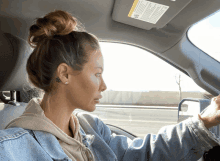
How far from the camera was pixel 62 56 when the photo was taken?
904 mm

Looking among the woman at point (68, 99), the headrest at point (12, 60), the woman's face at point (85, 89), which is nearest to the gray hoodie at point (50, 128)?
the woman at point (68, 99)

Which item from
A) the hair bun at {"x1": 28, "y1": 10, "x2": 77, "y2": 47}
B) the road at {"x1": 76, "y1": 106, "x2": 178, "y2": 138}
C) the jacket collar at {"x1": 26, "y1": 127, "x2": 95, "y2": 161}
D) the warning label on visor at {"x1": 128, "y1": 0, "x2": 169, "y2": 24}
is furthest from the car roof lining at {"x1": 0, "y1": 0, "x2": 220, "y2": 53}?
the road at {"x1": 76, "y1": 106, "x2": 178, "y2": 138}

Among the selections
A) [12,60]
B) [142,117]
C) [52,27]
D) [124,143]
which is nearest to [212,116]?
[124,143]

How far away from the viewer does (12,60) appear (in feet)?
4.39

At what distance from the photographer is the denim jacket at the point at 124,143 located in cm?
73

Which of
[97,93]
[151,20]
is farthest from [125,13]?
[97,93]

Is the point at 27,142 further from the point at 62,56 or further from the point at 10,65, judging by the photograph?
the point at 10,65

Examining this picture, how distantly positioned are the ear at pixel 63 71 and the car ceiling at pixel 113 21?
533 millimetres

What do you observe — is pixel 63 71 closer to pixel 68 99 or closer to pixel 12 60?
pixel 68 99

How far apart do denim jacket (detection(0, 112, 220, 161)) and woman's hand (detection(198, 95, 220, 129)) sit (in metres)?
0.03

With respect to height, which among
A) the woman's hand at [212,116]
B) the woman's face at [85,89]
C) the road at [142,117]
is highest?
the woman's face at [85,89]

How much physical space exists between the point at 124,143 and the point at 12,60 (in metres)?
0.85

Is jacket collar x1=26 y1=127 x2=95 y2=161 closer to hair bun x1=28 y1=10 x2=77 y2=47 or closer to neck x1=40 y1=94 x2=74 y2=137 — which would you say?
neck x1=40 y1=94 x2=74 y2=137

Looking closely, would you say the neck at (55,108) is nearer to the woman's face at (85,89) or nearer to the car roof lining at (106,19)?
the woman's face at (85,89)
